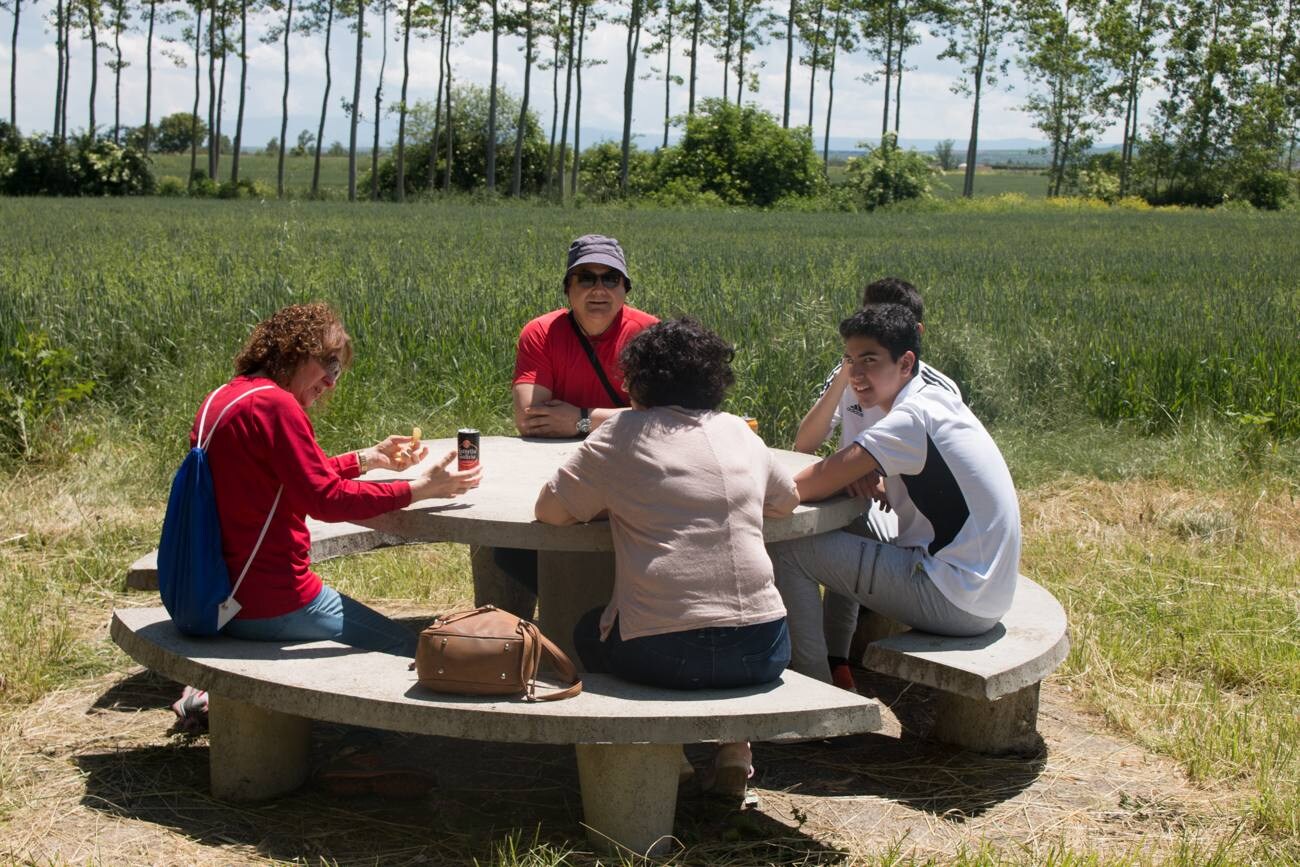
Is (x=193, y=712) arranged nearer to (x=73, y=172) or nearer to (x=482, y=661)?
(x=482, y=661)

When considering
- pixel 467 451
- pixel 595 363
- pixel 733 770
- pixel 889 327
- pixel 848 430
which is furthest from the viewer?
pixel 595 363

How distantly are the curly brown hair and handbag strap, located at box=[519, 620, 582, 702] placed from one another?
3.00 feet

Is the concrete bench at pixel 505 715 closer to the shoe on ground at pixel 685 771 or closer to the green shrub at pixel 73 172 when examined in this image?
the shoe on ground at pixel 685 771

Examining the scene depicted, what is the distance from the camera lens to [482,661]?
305cm

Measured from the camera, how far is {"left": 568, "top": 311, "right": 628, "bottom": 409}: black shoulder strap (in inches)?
194

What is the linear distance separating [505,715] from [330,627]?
0.77 metres

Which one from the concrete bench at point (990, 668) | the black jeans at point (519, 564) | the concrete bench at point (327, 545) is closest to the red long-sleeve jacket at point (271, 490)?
the concrete bench at point (327, 545)

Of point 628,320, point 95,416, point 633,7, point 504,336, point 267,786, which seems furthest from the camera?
point 633,7

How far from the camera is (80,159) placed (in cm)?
4909

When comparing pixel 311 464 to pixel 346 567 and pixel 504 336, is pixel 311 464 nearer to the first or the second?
pixel 346 567

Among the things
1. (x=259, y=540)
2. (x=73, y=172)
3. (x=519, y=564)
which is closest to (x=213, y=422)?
(x=259, y=540)

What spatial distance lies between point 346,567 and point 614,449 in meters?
3.02

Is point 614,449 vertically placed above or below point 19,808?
above

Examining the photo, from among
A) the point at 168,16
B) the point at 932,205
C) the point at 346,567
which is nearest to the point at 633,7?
the point at 932,205
